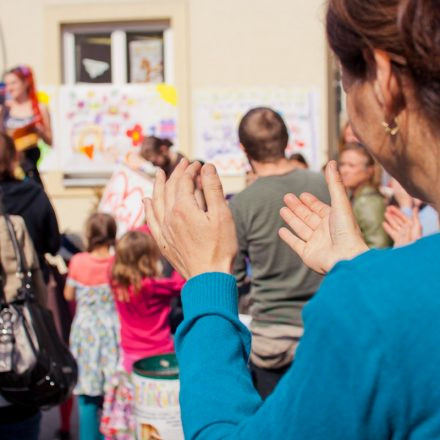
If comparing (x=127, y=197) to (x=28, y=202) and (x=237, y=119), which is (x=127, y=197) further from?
(x=237, y=119)

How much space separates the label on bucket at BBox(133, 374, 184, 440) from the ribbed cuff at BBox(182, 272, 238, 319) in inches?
86.5

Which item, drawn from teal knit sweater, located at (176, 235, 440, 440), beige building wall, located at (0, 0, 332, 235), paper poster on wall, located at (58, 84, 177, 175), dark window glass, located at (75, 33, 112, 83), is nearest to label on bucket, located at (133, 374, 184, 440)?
teal knit sweater, located at (176, 235, 440, 440)

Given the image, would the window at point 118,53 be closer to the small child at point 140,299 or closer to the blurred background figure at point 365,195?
the blurred background figure at point 365,195

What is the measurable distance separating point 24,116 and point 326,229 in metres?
5.41

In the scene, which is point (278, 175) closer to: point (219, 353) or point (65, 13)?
point (219, 353)

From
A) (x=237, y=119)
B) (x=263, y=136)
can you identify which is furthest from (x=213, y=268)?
(x=237, y=119)

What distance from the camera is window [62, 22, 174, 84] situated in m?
8.95

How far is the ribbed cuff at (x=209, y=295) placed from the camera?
120cm

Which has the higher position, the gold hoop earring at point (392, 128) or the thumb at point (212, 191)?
the gold hoop earring at point (392, 128)

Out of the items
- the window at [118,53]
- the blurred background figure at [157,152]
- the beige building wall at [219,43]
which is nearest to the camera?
the blurred background figure at [157,152]

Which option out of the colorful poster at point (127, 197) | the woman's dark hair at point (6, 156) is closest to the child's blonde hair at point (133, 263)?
the woman's dark hair at point (6, 156)

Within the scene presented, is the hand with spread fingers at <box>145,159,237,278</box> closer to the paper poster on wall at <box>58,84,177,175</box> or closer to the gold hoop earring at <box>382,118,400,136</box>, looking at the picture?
the gold hoop earring at <box>382,118,400,136</box>

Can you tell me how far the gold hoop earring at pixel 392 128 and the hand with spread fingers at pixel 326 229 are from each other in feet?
1.22

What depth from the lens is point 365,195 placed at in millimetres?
5121
